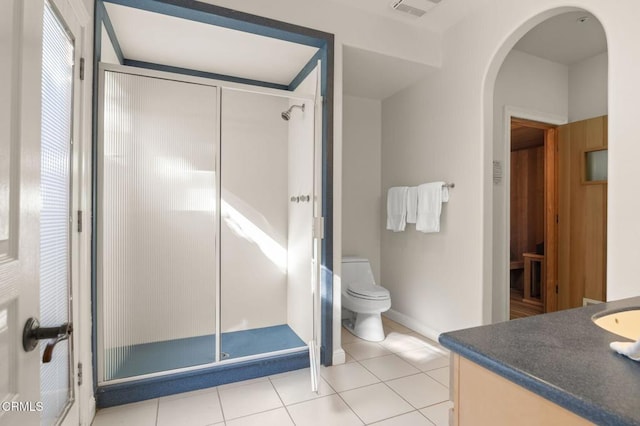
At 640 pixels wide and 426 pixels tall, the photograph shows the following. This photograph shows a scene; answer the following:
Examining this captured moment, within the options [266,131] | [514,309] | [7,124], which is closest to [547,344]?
[7,124]

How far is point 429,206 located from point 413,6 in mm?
1572

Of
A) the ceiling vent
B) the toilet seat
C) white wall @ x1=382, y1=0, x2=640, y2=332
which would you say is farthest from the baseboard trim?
the ceiling vent

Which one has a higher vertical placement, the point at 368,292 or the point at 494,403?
the point at 494,403

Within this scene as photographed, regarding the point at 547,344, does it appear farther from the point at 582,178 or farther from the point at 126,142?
the point at 582,178

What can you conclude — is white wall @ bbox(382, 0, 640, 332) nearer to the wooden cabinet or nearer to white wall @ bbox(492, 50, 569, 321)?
white wall @ bbox(492, 50, 569, 321)

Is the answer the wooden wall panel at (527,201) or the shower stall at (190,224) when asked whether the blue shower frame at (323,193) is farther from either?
the wooden wall panel at (527,201)

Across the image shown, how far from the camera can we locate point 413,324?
308 centimetres

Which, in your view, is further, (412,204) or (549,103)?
(549,103)

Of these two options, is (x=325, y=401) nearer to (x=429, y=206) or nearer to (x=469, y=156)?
(x=429, y=206)

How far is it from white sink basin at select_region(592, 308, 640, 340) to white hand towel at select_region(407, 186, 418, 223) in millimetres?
1923

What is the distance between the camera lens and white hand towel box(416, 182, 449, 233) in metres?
2.71

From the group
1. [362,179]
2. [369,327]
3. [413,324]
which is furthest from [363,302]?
[362,179]

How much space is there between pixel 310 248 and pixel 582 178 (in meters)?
2.59

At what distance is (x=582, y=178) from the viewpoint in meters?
2.93
